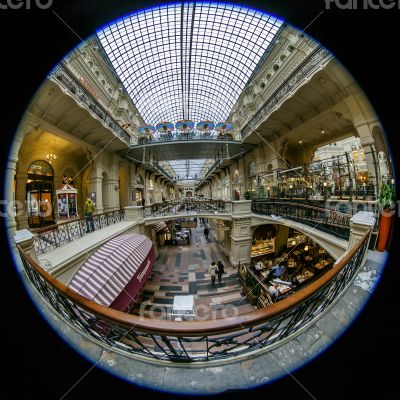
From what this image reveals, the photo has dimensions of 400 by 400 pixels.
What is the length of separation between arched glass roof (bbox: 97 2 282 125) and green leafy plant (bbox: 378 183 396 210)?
11573 mm

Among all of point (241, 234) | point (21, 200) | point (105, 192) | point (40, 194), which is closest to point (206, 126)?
point (241, 234)

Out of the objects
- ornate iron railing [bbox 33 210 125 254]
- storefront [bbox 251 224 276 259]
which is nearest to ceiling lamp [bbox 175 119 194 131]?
ornate iron railing [bbox 33 210 125 254]

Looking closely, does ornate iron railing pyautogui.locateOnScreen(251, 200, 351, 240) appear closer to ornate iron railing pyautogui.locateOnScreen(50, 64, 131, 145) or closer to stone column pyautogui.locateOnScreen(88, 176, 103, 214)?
stone column pyautogui.locateOnScreen(88, 176, 103, 214)

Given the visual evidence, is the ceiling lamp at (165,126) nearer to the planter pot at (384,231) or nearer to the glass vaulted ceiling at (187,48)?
the glass vaulted ceiling at (187,48)

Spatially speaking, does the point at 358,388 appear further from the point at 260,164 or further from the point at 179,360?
the point at 260,164

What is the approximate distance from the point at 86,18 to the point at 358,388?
5534 mm

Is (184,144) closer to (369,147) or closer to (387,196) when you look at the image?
(369,147)

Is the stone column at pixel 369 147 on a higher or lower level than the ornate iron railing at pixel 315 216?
higher

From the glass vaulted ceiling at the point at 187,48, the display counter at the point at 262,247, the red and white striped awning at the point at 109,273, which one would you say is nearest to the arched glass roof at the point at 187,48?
the glass vaulted ceiling at the point at 187,48

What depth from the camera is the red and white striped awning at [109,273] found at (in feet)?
10.3

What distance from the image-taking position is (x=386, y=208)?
8.41ft

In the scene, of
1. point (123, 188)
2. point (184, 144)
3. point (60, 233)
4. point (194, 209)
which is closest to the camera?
point (60, 233)

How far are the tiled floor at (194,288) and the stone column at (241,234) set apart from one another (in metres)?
0.91

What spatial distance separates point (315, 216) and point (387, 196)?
372 centimetres
